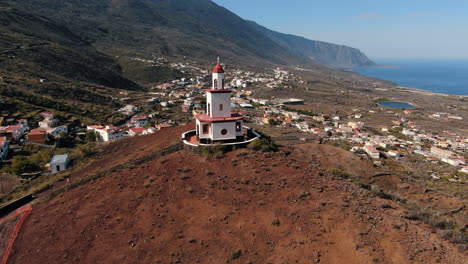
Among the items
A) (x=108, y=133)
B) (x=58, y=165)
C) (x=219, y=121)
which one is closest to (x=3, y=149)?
(x=58, y=165)

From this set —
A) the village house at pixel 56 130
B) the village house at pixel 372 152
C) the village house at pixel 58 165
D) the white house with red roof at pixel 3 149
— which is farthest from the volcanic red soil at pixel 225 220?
the village house at pixel 56 130

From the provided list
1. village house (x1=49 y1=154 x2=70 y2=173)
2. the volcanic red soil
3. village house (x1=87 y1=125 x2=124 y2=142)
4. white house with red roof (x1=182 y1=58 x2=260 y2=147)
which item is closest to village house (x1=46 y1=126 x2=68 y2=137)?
village house (x1=87 y1=125 x2=124 y2=142)

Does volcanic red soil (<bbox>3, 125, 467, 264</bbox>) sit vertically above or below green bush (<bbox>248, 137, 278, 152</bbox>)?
below

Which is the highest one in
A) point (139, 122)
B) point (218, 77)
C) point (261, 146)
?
point (218, 77)

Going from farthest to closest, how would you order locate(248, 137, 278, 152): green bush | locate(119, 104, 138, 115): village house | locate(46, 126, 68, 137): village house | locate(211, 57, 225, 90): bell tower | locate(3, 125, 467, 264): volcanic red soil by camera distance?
locate(119, 104, 138, 115): village house < locate(46, 126, 68, 137): village house < locate(211, 57, 225, 90): bell tower < locate(248, 137, 278, 152): green bush < locate(3, 125, 467, 264): volcanic red soil

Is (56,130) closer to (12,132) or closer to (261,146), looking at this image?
(12,132)

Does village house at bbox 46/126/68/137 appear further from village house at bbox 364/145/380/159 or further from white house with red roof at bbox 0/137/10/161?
village house at bbox 364/145/380/159

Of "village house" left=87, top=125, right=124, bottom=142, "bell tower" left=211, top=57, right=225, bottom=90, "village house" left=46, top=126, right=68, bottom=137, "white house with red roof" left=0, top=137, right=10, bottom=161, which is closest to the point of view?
"bell tower" left=211, top=57, right=225, bottom=90
